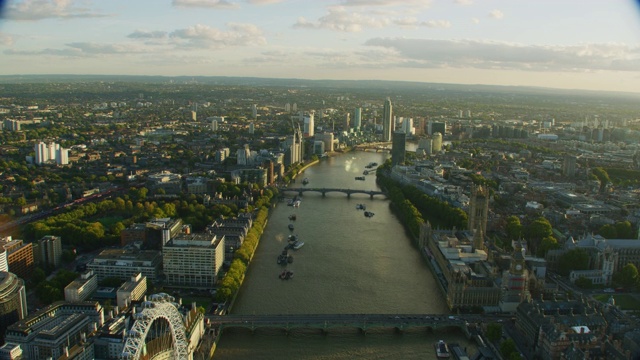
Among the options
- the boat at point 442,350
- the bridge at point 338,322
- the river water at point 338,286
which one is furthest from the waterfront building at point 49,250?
the boat at point 442,350

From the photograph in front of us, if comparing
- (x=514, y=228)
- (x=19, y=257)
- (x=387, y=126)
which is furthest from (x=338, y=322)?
(x=387, y=126)

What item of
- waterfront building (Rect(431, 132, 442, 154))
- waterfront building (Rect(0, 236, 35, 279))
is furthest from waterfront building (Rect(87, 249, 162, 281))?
waterfront building (Rect(431, 132, 442, 154))

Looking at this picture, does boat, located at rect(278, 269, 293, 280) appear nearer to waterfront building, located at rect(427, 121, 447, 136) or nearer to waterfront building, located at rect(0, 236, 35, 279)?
waterfront building, located at rect(0, 236, 35, 279)

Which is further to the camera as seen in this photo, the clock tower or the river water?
the clock tower

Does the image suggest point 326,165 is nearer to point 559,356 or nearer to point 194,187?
point 194,187

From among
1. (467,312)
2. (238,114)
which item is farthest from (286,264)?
(238,114)

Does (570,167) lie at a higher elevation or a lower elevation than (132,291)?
higher

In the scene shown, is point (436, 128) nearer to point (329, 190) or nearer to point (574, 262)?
point (329, 190)
